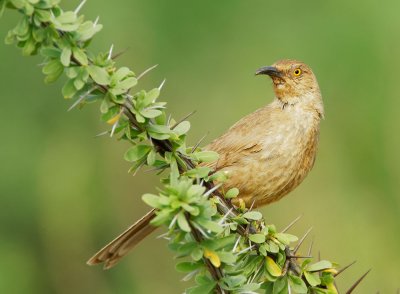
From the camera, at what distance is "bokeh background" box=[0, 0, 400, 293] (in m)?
5.88

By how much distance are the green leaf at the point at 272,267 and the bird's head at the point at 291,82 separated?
8.10ft

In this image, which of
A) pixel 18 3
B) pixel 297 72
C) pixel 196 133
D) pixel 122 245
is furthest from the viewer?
pixel 196 133

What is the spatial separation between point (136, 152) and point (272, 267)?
82 centimetres

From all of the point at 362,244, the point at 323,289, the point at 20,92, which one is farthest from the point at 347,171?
the point at 323,289

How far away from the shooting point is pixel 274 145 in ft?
17.0

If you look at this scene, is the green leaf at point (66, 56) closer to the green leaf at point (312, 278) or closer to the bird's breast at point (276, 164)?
the green leaf at point (312, 278)

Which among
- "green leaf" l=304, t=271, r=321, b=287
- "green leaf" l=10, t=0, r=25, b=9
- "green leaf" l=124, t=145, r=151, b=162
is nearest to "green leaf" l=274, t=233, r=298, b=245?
"green leaf" l=304, t=271, r=321, b=287

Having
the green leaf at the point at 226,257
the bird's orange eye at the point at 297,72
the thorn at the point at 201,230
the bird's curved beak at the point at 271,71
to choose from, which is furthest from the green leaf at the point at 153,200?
the bird's orange eye at the point at 297,72

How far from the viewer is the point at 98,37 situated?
6.03 metres

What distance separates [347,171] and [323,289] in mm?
2887

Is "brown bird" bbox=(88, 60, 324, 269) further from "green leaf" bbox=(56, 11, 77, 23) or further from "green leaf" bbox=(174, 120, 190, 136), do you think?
"green leaf" bbox=(56, 11, 77, 23)

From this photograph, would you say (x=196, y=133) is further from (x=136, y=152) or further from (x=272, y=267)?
(x=136, y=152)

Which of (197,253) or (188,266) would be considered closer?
(197,253)

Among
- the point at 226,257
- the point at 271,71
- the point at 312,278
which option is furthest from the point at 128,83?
the point at 271,71
